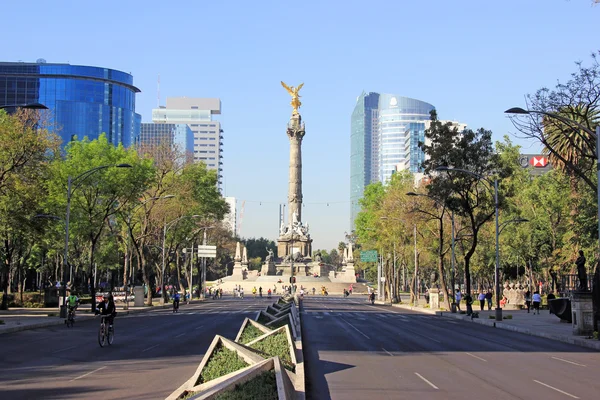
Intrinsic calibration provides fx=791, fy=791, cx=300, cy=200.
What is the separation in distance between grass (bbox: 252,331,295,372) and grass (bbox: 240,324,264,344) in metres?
0.76

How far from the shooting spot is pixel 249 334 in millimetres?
19312

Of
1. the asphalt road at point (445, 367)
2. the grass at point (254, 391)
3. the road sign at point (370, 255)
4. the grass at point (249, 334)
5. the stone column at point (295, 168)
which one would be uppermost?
the stone column at point (295, 168)

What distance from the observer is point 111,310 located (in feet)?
83.0

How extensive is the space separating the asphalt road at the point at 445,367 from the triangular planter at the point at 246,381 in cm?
341

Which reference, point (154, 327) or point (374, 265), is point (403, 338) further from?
point (374, 265)

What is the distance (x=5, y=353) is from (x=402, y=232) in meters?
55.9

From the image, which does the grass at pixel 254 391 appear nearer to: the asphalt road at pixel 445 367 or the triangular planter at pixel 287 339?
the asphalt road at pixel 445 367

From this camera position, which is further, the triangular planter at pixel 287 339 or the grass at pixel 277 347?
the triangular planter at pixel 287 339

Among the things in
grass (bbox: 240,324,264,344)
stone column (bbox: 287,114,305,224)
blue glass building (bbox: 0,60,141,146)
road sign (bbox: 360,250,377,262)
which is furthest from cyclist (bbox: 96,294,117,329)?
blue glass building (bbox: 0,60,141,146)

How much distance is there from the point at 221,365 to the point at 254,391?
10.6 ft

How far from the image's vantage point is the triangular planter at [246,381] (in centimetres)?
944

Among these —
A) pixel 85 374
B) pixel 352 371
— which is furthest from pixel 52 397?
pixel 352 371

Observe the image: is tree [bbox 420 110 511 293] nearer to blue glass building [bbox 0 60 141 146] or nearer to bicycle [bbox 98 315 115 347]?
bicycle [bbox 98 315 115 347]

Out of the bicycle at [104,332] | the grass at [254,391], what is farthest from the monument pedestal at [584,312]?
the grass at [254,391]
